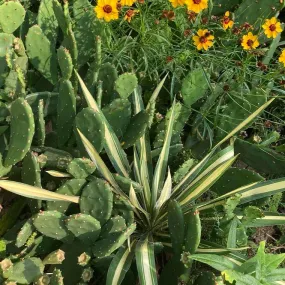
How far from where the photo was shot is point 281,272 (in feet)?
4.61

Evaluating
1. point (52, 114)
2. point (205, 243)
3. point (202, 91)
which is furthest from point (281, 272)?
point (52, 114)

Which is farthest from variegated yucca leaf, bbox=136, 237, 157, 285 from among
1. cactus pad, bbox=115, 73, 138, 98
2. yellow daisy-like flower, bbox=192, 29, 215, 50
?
yellow daisy-like flower, bbox=192, 29, 215, 50

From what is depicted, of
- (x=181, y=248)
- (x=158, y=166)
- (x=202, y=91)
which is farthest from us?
(x=202, y=91)

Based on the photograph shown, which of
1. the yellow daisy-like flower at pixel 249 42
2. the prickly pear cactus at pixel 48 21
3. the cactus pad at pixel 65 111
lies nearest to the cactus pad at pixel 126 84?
the cactus pad at pixel 65 111

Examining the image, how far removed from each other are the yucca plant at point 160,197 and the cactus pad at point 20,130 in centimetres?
13

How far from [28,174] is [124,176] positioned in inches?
14.1

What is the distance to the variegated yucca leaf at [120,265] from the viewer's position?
1.51 meters

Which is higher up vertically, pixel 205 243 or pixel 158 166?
pixel 158 166

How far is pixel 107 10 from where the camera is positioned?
175cm

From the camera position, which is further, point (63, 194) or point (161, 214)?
point (161, 214)

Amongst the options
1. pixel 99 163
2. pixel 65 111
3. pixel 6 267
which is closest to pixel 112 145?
pixel 99 163

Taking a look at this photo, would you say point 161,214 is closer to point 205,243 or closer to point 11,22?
point 205,243

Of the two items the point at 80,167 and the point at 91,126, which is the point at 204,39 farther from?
the point at 80,167

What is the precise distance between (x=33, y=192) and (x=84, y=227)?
202 mm
